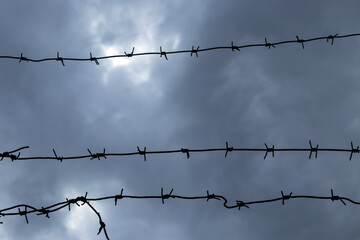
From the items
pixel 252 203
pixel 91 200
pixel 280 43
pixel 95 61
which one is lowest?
pixel 252 203

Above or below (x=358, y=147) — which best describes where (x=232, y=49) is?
above

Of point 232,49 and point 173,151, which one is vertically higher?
point 232,49

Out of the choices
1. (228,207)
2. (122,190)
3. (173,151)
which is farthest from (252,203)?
(122,190)

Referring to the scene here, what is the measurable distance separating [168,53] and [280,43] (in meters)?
1.37

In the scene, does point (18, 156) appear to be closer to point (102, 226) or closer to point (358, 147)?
point (102, 226)

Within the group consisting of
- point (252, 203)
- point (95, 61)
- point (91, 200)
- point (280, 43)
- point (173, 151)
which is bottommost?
point (252, 203)

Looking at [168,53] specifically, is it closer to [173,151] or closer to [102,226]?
[173,151]

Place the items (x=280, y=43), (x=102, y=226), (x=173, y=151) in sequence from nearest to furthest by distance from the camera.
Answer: (x=102, y=226) < (x=173, y=151) < (x=280, y=43)

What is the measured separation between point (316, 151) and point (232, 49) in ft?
5.34

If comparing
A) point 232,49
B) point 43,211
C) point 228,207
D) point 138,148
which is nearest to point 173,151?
point 138,148

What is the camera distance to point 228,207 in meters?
3.89

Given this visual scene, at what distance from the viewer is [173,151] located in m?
4.00

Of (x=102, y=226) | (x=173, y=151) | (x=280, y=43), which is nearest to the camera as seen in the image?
(x=102, y=226)

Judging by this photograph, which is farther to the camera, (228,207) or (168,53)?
(168,53)
